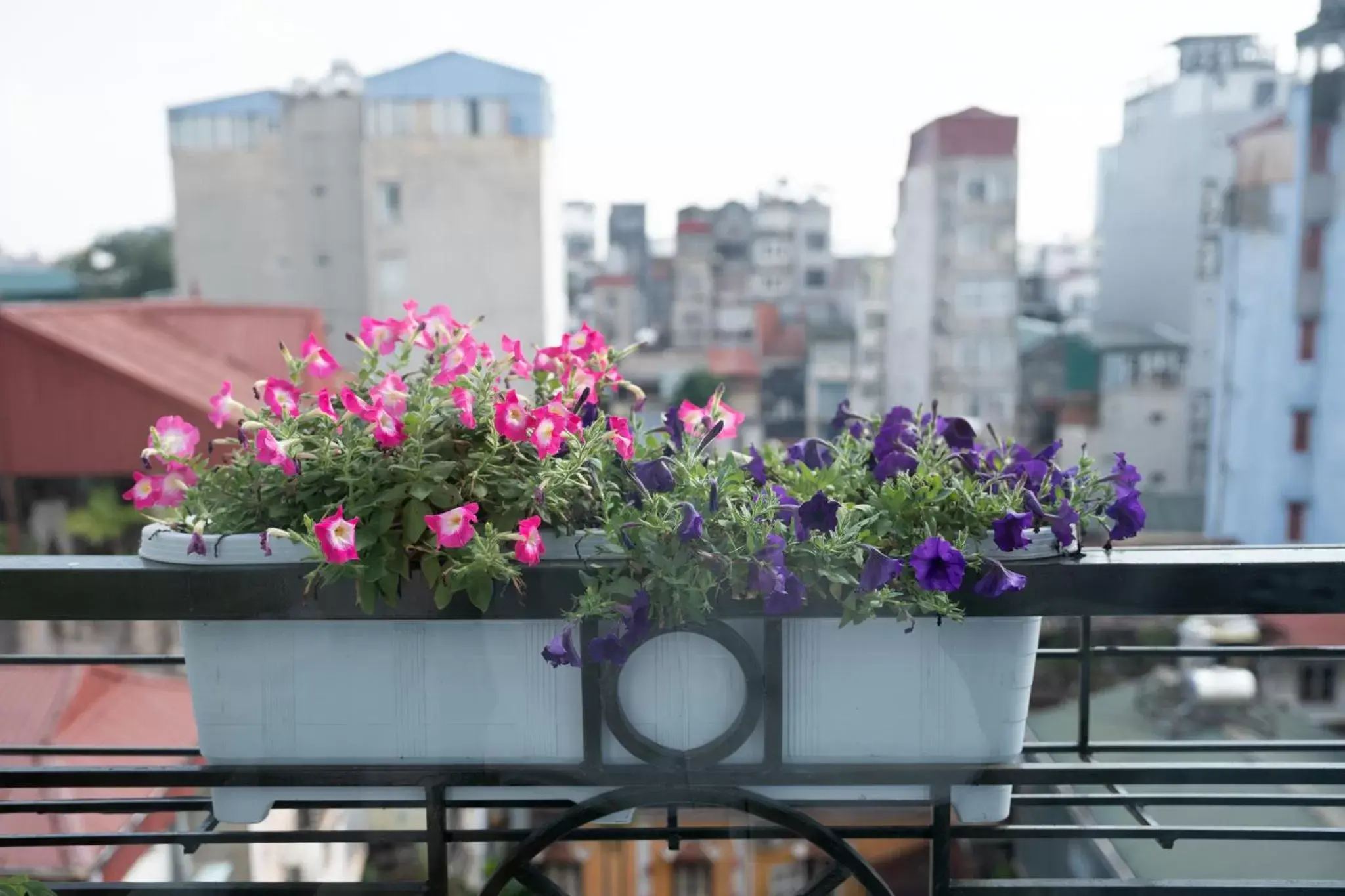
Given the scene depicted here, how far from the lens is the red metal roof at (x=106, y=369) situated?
1243cm

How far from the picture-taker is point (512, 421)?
67 cm

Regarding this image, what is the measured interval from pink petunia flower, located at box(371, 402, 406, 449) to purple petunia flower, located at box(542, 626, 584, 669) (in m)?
0.16

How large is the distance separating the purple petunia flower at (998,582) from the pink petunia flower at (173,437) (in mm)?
527

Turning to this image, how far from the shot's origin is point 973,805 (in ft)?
2.36

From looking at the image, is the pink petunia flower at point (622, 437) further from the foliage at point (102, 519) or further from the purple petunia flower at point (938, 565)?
the foliage at point (102, 519)

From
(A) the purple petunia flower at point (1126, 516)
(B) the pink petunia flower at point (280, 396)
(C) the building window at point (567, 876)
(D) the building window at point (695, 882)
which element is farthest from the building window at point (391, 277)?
(A) the purple petunia flower at point (1126, 516)

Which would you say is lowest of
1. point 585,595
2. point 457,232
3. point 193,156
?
point 585,595

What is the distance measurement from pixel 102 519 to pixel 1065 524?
1311cm

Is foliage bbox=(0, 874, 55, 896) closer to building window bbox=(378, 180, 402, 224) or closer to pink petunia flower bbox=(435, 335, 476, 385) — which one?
pink petunia flower bbox=(435, 335, 476, 385)

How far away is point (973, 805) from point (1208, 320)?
18214mm

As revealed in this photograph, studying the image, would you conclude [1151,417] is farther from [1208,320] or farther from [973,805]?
[973,805]

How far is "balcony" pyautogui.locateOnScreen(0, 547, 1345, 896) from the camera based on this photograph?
656mm

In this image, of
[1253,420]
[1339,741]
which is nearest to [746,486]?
[1339,741]

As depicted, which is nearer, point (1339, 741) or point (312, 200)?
point (1339, 741)
